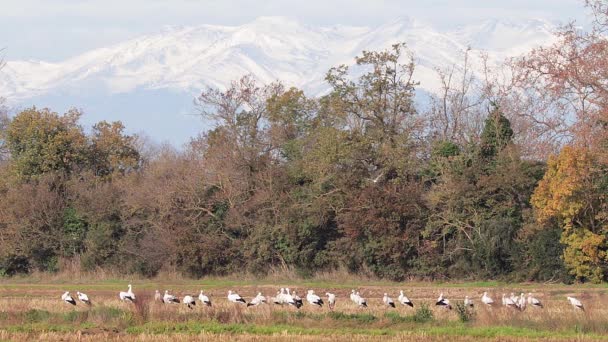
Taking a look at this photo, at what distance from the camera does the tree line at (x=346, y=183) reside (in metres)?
40.2

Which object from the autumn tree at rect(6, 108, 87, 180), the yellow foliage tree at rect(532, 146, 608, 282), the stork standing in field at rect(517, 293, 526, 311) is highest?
the autumn tree at rect(6, 108, 87, 180)

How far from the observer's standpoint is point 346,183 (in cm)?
4703

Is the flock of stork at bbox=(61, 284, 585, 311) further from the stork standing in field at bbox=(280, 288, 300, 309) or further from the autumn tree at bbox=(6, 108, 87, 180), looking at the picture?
the autumn tree at bbox=(6, 108, 87, 180)

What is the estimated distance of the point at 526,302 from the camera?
2986cm

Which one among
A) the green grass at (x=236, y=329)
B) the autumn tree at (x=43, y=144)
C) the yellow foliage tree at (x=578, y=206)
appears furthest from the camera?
the autumn tree at (x=43, y=144)

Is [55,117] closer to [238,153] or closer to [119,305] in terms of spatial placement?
[238,153]

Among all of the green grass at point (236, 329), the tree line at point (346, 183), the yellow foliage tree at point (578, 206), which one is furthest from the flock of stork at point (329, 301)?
the tree line at point (346, 183)

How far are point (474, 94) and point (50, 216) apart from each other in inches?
1063

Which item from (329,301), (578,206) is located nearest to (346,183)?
(578,206)

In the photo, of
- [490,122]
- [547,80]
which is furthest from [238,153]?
[547,80]

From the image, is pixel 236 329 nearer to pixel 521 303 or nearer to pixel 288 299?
pixel 288 299

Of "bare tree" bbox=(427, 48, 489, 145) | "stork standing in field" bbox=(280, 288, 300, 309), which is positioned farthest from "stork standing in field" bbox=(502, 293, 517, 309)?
"bare tree" bbox=(427, 48, 489, 145)

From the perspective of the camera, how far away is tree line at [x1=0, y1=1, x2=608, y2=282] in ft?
132

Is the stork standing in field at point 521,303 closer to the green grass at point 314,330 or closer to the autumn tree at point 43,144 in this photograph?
the green grass at point 314,330
